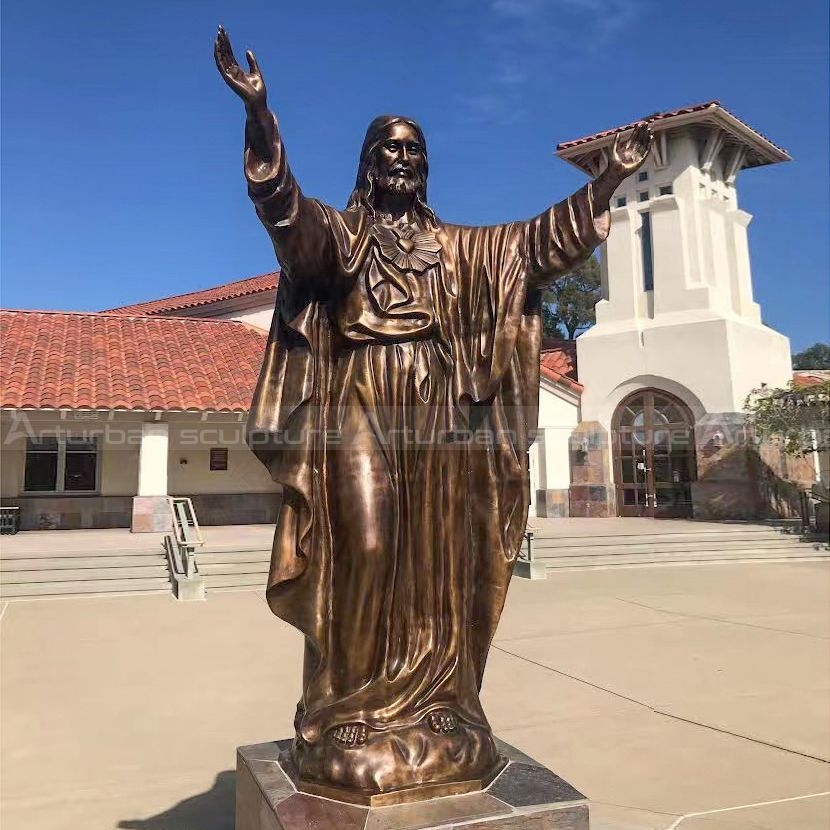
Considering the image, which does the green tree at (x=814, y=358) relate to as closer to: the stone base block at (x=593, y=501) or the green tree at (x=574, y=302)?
the green tree at (x=574, y=302)

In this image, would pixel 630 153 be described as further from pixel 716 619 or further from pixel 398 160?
pixel 716 619

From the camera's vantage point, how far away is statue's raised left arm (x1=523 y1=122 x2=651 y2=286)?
7.84 ft

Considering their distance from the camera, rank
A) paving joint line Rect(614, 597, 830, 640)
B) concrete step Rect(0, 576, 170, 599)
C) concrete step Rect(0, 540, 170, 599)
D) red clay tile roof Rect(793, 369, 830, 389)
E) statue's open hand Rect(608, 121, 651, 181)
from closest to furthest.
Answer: statue's open hand Rect(608, 121, 651, 181) < paving joint line Rect(614, 597, 830, 640) < concrete step Rect(0, 576, 170, 599) < concrete step Rect(0, 540, 170, 599) < red clay tile roof Rect(793, 369, 830, 389)

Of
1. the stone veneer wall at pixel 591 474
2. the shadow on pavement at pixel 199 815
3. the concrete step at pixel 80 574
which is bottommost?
the shadow on pavement at pixel 199 815

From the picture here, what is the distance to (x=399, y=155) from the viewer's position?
2471 millimetres

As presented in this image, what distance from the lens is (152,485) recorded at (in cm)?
1304

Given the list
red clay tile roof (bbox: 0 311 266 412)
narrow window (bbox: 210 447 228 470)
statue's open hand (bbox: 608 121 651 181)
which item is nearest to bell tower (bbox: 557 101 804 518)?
narrow window (bbox: 210 447 228 470)

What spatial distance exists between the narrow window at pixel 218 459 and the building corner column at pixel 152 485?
229 cm

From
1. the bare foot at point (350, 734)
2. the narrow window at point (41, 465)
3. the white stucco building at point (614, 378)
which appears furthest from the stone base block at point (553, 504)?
the bare foot at point (350, 734)

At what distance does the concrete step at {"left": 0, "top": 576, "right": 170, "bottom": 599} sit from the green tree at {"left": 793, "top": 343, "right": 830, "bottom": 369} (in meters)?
53.8

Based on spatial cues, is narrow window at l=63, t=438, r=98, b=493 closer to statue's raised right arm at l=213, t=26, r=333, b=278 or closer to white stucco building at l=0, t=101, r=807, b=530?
white stucco building at l=0, t=101, r=807, b=530

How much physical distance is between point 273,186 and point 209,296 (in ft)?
70.0

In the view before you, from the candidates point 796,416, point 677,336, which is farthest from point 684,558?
point 677,336

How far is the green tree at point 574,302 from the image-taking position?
33219 mm
